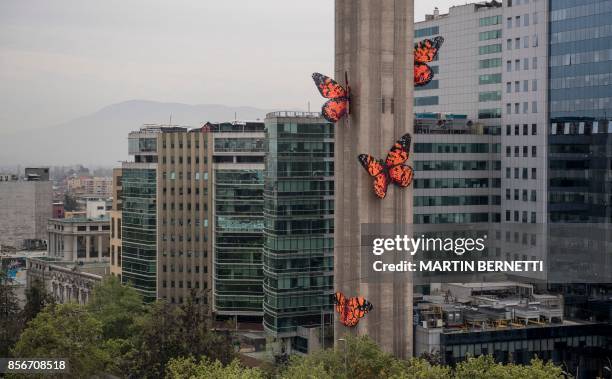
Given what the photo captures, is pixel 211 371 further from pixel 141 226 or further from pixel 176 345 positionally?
pixel 141 226

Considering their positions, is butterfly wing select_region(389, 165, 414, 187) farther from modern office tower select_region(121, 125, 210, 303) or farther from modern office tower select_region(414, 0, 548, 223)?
modern office tower select_region(121, 125, 210, 303)

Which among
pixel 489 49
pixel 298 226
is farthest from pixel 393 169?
pixel 489 49

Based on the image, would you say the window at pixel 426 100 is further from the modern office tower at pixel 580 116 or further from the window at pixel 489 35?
the modern office tower at pixel 580 116

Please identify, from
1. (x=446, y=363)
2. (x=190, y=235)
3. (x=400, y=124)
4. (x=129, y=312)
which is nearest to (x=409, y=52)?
(x=400, y=124)

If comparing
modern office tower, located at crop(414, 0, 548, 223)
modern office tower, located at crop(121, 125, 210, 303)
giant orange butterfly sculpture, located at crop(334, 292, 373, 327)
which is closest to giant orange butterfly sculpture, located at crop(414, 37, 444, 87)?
giant orange butterfly sculpture, located at crop(334, 292, 373, 327)

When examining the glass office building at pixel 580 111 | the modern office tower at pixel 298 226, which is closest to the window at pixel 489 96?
the glass office building at pixel 580 111

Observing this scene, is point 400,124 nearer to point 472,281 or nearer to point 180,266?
point 472,281
